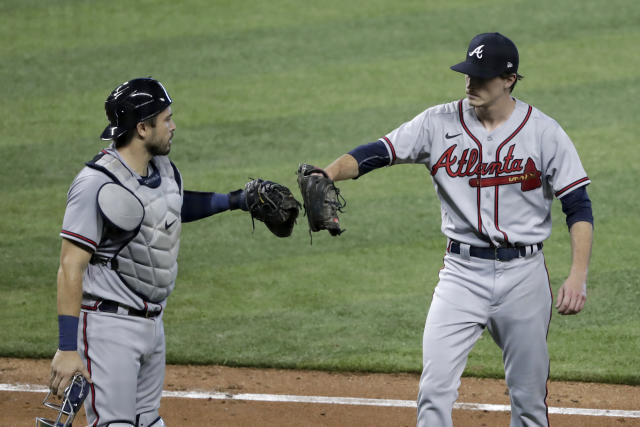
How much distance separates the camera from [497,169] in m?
4.38

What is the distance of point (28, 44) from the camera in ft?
40.0

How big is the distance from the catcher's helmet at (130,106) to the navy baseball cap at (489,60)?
53.0 inches

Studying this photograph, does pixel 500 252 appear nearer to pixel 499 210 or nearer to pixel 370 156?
pixel 499 210

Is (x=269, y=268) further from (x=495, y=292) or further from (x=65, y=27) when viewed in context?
(x=65, y=27)

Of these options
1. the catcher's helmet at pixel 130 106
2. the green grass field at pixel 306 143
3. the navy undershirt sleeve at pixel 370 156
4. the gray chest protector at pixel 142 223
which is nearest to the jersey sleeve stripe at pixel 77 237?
the gray chest protector at pixel 142 223

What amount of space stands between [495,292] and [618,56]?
8.05 m

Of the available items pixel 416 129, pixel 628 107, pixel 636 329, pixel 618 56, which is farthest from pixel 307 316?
pixel 618 56

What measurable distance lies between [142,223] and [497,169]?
1593 mm

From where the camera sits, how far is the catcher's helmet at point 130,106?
12.9 feet

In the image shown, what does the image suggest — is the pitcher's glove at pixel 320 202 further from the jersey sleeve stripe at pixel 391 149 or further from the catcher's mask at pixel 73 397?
the catcher's mask at pixel 73 397

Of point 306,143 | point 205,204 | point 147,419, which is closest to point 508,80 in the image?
point 205,204

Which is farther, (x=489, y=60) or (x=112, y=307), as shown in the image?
(x=489, y=60)

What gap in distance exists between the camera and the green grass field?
680 cm

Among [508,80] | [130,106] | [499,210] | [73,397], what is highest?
[508,80]
